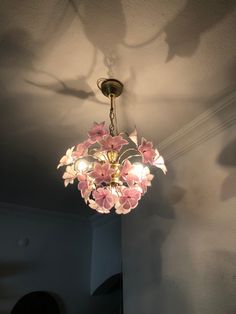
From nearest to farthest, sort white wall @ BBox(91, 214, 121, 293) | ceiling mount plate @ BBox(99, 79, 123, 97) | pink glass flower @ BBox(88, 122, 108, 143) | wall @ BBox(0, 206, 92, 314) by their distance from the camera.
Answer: pink glass flower @ BBox(88, 122, 108, 143)
ceiling mount plate @ BBox(99, 79, 123, 97)
wall @ BBox(0, 206, 92, 314)
white wall @ BBox(91, 214, 121, 293)

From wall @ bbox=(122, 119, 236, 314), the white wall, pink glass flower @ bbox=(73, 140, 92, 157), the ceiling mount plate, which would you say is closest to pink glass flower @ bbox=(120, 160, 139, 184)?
pink glass flower @ bbox=(73, 140, 92, 157)

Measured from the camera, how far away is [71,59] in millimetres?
1371

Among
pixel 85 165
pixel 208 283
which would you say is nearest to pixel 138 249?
pixel 208 283

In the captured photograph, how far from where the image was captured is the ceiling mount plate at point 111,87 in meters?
1.49

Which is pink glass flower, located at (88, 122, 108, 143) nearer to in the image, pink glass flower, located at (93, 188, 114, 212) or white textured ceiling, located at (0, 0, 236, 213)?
pink glass flower, located at (93, 188, 114, 212)

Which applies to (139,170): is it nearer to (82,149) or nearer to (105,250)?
(82,149)

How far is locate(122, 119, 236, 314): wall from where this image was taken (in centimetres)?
151

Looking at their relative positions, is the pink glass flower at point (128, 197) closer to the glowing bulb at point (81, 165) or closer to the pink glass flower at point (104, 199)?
the pink glass flower at point (104, 199)

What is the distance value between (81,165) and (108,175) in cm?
15

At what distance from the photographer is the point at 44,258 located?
10.6 feet

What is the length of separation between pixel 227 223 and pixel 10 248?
2571 millimetres

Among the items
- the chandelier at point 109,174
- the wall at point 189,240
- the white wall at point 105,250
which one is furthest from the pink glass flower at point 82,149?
the white wall at point 105,250

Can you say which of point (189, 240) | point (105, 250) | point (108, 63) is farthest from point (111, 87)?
point (105, 250)

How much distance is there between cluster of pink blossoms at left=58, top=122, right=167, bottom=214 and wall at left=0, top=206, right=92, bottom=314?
235cm
